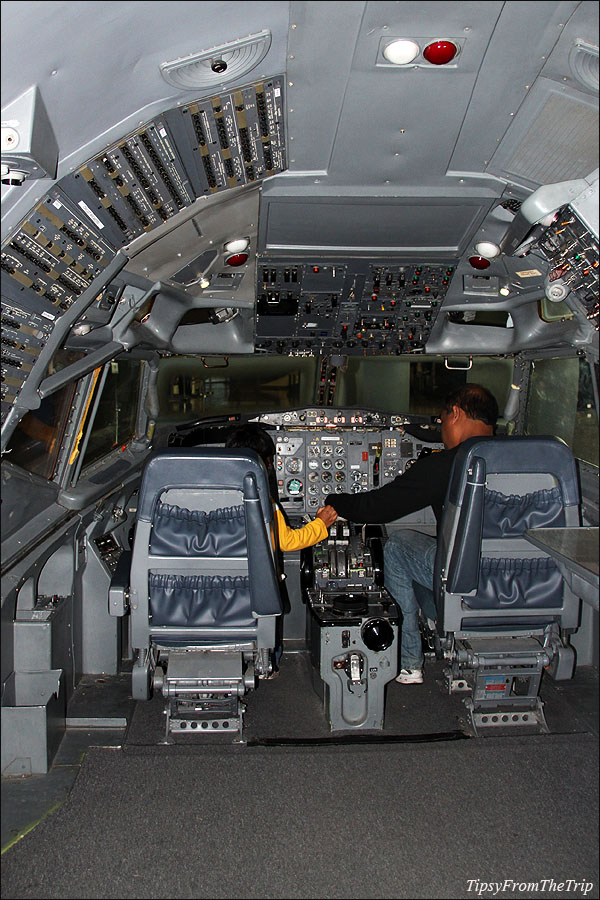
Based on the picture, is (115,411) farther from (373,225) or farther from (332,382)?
(373,225)

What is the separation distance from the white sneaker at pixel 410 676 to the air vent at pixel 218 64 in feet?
9.17

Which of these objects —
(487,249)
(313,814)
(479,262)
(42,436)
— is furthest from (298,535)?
(479,262)

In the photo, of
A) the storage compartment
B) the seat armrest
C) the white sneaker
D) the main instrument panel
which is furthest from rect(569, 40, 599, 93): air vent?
the main instrument panel

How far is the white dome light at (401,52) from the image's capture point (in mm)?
1913

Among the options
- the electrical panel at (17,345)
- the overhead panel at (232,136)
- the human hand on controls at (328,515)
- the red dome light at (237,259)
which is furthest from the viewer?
the red dome light at (237,259)

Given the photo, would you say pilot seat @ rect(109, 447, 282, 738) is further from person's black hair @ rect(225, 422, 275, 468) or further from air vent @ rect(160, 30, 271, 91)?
air vent @ rect(160, 30, 271, 91)

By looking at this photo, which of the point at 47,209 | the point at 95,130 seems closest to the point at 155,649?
the point at 47,209

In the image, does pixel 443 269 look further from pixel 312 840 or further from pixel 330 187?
pixel 312 840

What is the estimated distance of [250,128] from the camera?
2.37 meters

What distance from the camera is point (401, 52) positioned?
6.38 feet

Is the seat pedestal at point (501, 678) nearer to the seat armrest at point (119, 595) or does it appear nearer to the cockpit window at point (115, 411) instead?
the seat armrest at point (119, 595)

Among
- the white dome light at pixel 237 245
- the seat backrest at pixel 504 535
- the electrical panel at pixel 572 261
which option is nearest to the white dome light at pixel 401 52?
the electrical panel at pixel 572 261

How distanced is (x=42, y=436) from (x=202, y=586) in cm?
110

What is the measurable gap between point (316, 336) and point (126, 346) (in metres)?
1.51
